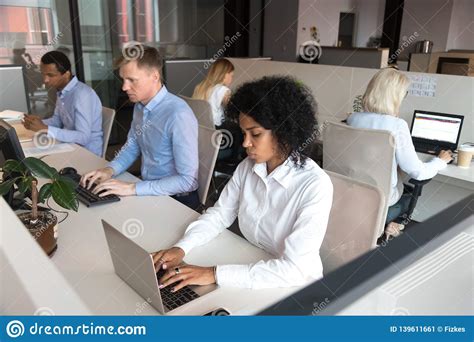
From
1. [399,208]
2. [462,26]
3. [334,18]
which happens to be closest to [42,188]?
[399,208]

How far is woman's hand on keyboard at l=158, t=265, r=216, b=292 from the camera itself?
1.09m

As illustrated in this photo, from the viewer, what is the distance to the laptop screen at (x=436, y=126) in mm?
2705

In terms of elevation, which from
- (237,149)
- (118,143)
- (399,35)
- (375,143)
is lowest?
(118,143)

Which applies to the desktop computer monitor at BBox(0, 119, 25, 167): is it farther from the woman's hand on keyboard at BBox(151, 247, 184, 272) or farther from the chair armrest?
the chair armrest

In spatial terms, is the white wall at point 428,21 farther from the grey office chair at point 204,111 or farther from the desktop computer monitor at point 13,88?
the desktop computer monitor at point 13,88

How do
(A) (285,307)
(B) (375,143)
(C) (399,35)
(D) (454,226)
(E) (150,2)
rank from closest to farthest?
1. (A) (285,307)
2. (D) (454,226)
3. (B) (375,143)
4. (E) (150,2)
5. (C) (399,35)

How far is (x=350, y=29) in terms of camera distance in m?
7.39

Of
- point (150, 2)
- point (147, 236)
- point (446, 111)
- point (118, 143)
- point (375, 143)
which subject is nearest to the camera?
point (147, 236)

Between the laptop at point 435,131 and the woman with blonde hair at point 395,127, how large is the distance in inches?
10.7

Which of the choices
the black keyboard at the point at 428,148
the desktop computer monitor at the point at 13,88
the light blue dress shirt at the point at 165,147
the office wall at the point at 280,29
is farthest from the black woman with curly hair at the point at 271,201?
the office wall at the point at 280,29

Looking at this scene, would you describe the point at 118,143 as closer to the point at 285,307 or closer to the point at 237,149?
the point at 237,149

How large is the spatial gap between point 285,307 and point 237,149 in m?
3.00
